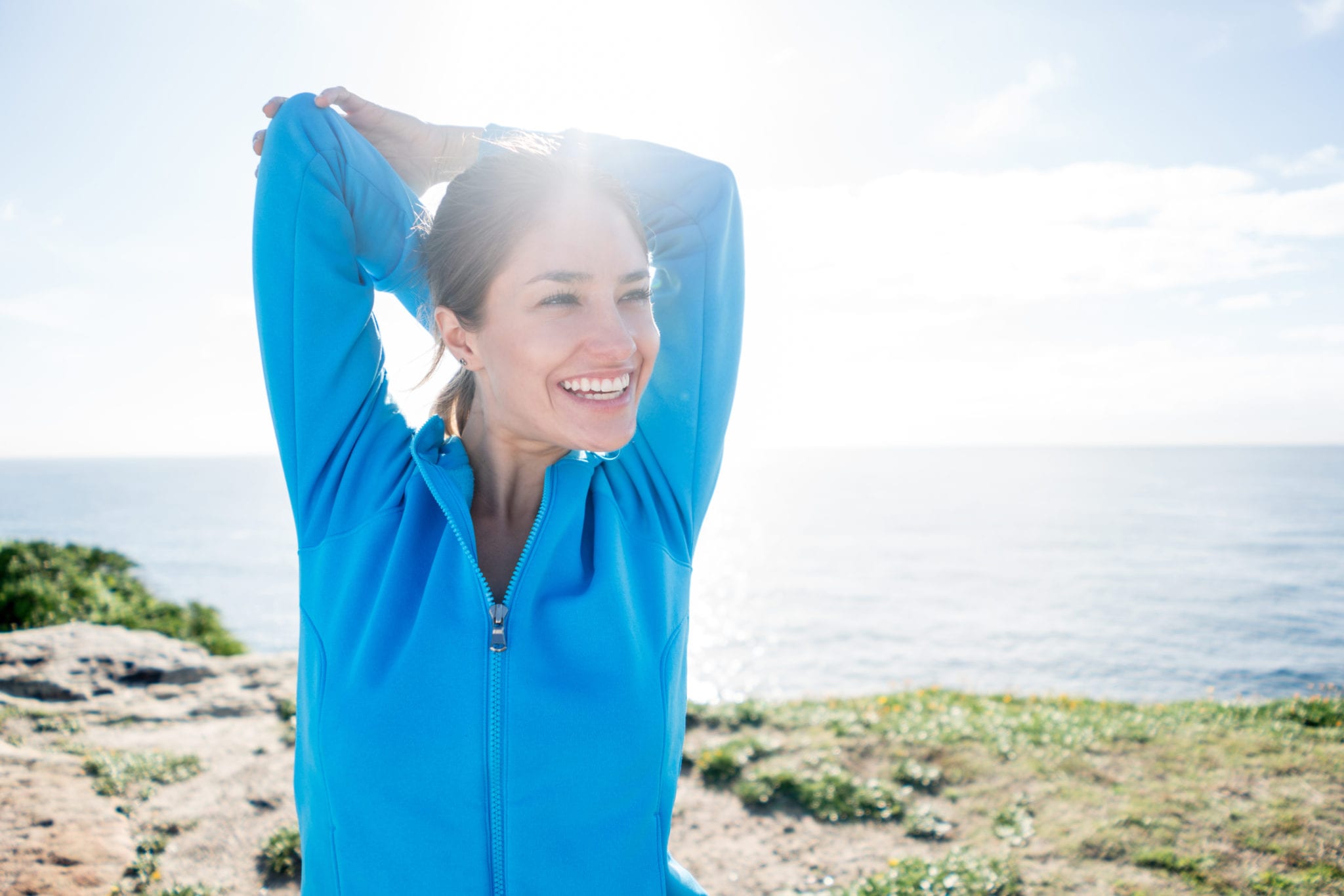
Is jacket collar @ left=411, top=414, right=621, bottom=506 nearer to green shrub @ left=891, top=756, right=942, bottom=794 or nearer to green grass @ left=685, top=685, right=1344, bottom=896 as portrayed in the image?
green grass @ left=685, top=685, right=1344, bottom=896

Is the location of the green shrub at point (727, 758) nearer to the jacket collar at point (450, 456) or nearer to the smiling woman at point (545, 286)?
the jacket collar at point (450, 456)

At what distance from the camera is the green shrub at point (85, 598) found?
10953mm

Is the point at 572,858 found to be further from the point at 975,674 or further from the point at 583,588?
the point at 975,674

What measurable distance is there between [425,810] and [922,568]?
64161mm

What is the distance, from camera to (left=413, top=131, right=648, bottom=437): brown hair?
6.47 ft

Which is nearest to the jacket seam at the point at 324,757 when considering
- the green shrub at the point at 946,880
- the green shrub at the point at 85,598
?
the green shrub at the point at 946,880

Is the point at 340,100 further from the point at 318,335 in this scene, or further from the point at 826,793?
the point at 826,793

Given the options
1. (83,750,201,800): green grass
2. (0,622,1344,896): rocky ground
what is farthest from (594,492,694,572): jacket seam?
(83,750,201,800): green grass

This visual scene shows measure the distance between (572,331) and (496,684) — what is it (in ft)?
2.79

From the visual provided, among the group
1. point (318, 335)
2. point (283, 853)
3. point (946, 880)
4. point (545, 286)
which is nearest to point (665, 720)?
point (545, 286)

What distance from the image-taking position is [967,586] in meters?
53.8

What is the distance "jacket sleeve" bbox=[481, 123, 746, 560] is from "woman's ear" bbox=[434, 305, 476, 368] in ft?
1.67

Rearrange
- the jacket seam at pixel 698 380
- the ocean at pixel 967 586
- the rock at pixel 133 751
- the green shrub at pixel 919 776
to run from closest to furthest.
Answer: the jacket seam at pixel 698 380, the rock at pixel 133 751, the green shrub at pixel 919 776, the ocean at pixel 967 586

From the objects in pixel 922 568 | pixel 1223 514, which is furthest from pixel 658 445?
pixel 1223 514
